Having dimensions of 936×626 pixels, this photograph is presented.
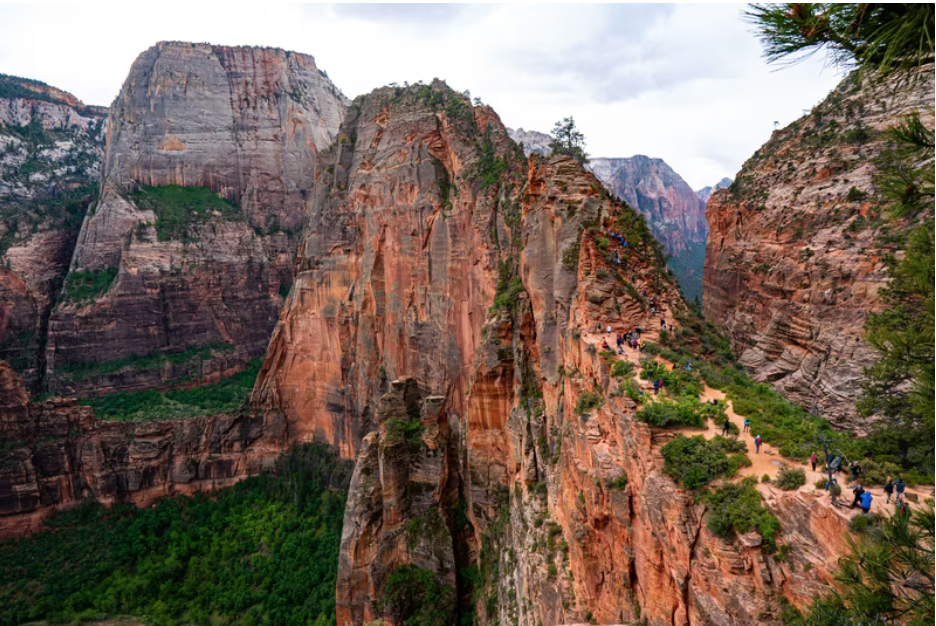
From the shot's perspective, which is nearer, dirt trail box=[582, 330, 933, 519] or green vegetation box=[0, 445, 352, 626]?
dirt trail box=[582, 330, 933, 519]

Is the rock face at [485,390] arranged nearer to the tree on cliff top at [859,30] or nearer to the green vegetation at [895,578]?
the green vegetation at [895,578]

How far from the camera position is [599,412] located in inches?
648

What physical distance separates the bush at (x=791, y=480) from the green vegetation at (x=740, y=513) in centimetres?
54

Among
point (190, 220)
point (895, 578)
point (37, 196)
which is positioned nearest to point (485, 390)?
point (895, 578)

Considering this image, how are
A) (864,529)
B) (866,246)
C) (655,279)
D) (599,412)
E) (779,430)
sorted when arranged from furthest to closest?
(866,246) → (655,279) → (599,412) → (779,430) → (864,529)

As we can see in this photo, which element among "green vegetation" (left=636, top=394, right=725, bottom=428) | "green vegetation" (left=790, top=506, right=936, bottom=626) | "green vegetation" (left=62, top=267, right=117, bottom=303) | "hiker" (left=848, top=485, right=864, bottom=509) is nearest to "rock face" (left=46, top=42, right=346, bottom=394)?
"green vegetation" (left=62, top=267, right=117, bottom=303)

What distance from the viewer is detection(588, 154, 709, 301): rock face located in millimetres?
161875

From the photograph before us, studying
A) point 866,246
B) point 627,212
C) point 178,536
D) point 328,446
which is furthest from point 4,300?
point 866,246

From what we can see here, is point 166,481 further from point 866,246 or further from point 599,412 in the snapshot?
point 866,246

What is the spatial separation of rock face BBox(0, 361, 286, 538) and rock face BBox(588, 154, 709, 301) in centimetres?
13743

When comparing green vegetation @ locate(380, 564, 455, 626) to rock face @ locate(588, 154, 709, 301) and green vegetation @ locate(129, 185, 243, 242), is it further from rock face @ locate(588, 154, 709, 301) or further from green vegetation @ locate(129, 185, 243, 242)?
rock face @ locate(588, 154, 709, 301)

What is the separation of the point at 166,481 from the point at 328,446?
18020mm

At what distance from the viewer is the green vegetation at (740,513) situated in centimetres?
1032

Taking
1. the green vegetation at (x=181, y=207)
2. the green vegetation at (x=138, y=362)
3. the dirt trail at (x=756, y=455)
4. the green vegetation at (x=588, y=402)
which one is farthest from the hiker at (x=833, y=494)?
the green vegetation at (x=181, y=207)
